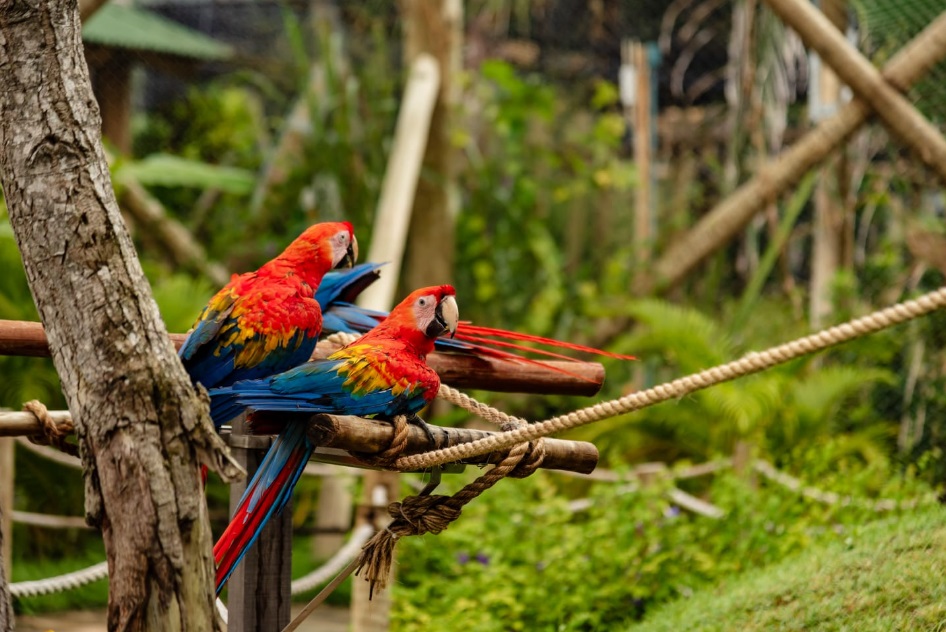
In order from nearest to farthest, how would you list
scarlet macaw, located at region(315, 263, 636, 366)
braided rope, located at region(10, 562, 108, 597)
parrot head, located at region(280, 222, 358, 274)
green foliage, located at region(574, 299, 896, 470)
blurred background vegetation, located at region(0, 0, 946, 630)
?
1. parrot head, located at region(280, 222, 358, 274)
2. scarlet macaw, located at region(315, 263, 636, 366)
3. braided rope, located at region(10, 562, 108, 597)
4. blurred background vegetation, located at region(0, 0, 946, 630)
5. green foliage, located at region(574, 299, 896, 470)

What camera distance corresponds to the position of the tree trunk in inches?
39.3

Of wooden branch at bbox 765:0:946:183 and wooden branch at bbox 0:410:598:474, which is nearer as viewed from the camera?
wooden branch at bbox 0:410:598:474

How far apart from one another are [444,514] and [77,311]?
1.79 ft

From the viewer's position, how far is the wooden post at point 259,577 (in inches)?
58.7

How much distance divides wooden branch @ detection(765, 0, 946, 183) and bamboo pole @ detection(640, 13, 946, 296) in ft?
0.17

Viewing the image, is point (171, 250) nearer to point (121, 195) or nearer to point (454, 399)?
point (121, 195)

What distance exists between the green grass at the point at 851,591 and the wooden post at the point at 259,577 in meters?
→ 0.75

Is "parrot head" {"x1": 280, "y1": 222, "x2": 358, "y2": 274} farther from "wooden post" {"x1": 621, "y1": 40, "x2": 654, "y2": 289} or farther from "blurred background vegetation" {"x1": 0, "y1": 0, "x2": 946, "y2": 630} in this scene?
"wooden post" {"x1": 621, "y1": 40, "x2": 654, "y2": 289}

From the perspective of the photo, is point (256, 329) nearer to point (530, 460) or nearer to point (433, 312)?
point (433, 312)

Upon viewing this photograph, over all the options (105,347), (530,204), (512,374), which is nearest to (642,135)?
(530,204)

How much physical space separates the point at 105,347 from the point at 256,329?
0.99 feet

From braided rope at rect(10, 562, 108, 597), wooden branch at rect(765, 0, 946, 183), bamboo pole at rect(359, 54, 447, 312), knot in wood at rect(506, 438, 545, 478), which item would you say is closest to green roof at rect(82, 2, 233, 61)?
bamboo pole at rect(359, 54, 447, 312)

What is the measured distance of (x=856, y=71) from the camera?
339cm

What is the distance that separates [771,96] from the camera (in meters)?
3.91
